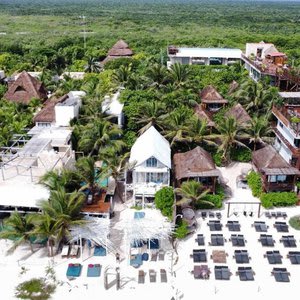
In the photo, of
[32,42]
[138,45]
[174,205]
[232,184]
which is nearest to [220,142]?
[232,184]

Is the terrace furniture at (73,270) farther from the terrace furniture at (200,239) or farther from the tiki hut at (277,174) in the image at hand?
the tiki hut at (277,174)

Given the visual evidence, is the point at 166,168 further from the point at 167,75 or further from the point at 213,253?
the point at 167,75

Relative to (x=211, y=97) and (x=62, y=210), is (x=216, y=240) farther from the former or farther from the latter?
(x=211, y=97)

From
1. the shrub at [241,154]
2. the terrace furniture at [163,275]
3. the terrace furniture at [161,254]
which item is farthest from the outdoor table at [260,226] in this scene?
the shrub at [241,154]

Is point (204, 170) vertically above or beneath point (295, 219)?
above

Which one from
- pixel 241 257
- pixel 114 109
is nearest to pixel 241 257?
pixel 241 257

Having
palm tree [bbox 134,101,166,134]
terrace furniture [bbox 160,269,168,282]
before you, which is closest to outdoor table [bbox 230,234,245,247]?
terrace furniture [bbox 160,269,168,282]
